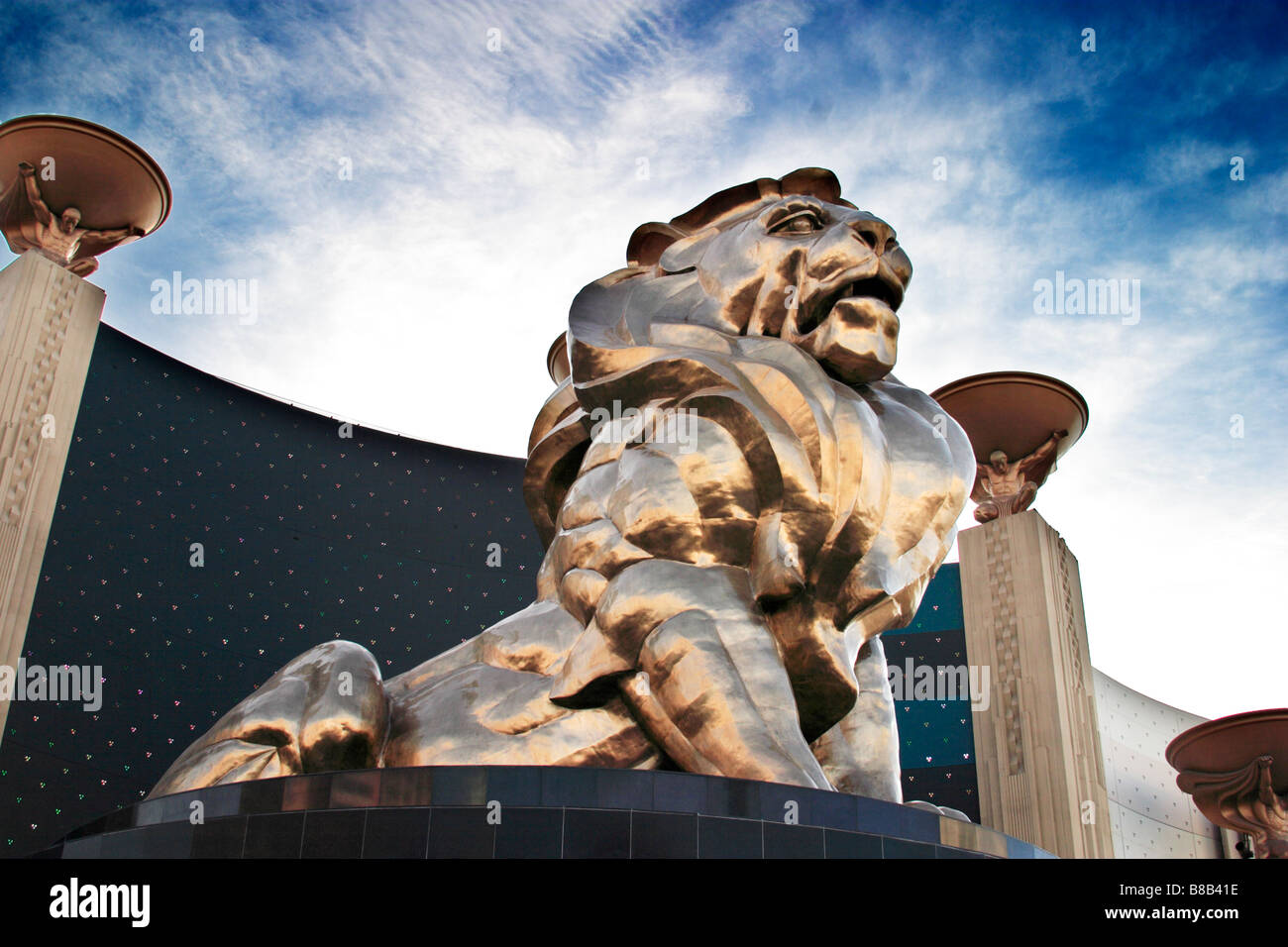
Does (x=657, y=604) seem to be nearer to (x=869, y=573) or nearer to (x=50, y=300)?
(x=869, y=573)

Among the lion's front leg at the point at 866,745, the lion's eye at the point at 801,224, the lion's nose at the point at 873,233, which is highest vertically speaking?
the lion's eye at the point at 801,224

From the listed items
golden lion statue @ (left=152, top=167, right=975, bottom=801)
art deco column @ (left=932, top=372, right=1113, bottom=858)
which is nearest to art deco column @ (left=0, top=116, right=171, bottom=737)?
golden lion statue @ (left=152, top=167, right=975, bottom=801)

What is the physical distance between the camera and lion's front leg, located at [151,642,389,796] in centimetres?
435

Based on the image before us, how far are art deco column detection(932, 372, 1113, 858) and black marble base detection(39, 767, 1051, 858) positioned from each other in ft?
24.3

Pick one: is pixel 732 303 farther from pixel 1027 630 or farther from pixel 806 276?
pixel 1027 630

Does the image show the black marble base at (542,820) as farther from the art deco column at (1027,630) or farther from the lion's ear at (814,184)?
the art deco column at (1027,630)

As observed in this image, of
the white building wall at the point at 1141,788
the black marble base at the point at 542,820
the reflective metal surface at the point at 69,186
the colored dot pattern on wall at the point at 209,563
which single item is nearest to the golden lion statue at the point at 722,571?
the black marble base at the point at 542,820

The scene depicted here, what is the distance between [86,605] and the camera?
33.0ft

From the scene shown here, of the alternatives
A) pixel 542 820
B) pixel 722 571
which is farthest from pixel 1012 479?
pixel 542 820

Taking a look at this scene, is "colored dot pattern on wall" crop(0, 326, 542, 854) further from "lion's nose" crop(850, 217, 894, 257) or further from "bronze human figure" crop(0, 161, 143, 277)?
"lion's nose" crop(850, 217, 894, 257)

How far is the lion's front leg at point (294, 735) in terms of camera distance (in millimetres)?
4348

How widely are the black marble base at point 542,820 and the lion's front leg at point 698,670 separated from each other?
32 centimetres
